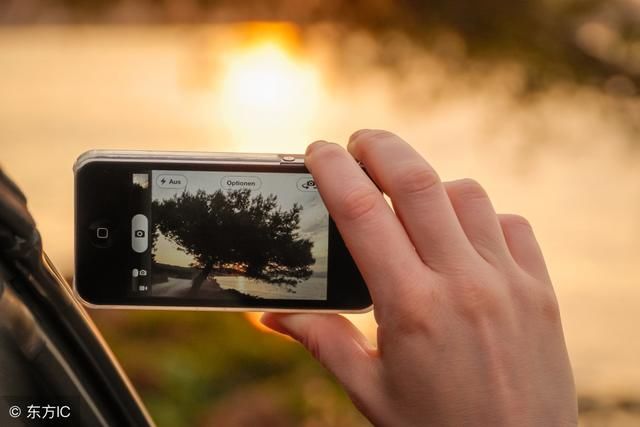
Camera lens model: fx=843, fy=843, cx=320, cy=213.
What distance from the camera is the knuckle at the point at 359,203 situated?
0.77 metres

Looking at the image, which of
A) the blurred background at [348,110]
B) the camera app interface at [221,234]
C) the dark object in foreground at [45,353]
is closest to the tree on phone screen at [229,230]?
the camera app interface at [221,234]

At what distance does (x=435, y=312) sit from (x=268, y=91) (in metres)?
3.04

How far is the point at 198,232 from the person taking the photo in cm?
98

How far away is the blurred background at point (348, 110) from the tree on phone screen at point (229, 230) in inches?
99.0

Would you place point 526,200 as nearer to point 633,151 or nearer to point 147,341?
point 633,151

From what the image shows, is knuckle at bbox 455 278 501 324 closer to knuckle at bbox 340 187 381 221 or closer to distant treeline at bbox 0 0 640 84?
knuckle at bbox 340 187 381 221

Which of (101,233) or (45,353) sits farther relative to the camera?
(101,233)

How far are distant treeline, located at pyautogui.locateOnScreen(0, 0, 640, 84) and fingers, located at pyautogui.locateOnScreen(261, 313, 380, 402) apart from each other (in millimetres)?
2881

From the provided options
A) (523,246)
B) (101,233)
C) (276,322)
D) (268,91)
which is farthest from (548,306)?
(268,91)

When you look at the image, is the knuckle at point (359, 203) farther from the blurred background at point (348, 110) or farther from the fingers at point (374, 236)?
the blurred background at point (348, 110)

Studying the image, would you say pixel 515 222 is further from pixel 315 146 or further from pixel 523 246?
pixel 315 146

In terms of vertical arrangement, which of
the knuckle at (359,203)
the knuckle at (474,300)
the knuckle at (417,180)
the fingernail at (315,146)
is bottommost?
the knuckle at (474,300)

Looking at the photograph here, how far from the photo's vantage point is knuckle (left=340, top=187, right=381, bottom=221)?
0.77 metres

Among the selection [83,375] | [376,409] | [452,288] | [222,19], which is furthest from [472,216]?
[222,19]
